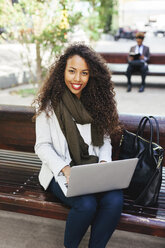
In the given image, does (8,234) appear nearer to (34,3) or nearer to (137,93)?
(34,3)

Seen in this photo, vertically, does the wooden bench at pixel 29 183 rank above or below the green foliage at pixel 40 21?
below

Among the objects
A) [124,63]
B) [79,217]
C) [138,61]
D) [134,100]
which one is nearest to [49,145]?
[79,217]

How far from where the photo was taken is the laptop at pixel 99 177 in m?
1.70

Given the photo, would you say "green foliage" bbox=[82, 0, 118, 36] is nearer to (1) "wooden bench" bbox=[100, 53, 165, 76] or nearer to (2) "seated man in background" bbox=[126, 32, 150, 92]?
(1) "wooden bench" bbox=[100, 53, 165, 76]

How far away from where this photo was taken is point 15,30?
6.76m

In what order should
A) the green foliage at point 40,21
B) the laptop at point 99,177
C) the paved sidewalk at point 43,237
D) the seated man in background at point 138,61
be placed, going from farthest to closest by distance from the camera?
the seated man in background at point 138,61, the green foliage at point 40,21, the paved sidewalk at point 43,237, the laptop at point 99,177

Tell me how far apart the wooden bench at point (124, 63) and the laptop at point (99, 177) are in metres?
7.57

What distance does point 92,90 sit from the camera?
7.21ft

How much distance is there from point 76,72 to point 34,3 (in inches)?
175

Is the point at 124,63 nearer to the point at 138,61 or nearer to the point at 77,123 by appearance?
the point at 138,61

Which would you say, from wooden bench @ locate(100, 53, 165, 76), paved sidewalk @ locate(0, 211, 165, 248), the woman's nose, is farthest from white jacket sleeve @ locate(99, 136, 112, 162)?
wooden bench @ locate(100, 53, 165, 76)

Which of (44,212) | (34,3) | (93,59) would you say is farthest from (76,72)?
(34,3)

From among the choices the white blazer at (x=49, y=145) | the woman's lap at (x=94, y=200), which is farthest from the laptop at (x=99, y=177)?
the white blazer at (x=49, y=145)

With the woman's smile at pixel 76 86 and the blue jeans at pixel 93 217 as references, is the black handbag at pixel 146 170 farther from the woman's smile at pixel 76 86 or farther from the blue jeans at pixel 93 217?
the woman's smile at pixel 76 86
